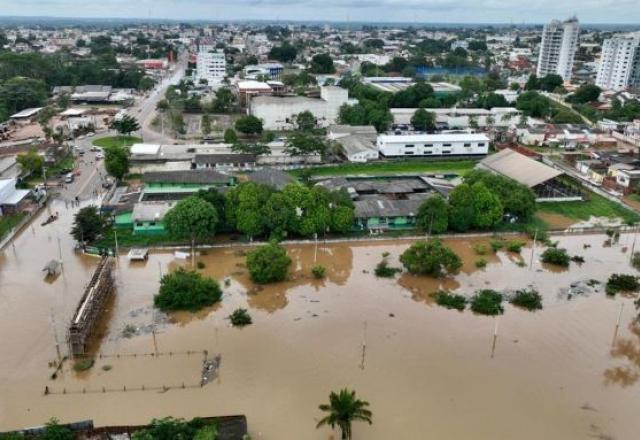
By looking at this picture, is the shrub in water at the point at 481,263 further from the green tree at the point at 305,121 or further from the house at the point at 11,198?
the green tree at the point at 305,121

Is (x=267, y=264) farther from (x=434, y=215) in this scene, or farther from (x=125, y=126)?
(x=125, y=126)

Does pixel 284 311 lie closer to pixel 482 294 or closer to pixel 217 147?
pixel 482 294

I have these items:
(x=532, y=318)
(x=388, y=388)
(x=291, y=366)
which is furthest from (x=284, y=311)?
(x=532, y=318)

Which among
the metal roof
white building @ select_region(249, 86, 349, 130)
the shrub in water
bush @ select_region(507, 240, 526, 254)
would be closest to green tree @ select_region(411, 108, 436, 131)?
white building @ select_region(249, 86, 349, 130)

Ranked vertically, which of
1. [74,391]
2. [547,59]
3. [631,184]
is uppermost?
[547,59]

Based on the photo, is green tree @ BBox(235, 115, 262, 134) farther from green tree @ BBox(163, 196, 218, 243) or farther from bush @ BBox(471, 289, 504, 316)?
bush @ BBox(471, 289, 504, 316)

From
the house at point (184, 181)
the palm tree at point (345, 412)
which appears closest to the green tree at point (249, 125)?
the house at point (184, 181)
